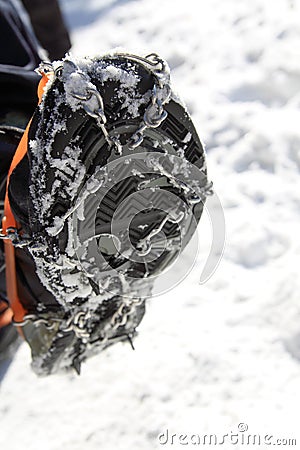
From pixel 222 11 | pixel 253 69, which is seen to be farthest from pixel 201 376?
pixel 222 11

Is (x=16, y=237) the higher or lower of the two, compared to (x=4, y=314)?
higher

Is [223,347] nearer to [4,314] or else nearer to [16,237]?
[4,314]

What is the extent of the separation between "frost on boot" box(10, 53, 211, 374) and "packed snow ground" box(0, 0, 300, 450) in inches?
11.0

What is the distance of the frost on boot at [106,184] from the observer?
82 cm

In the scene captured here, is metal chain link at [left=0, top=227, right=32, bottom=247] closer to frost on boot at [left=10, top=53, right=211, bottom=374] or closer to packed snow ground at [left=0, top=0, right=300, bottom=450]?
frost on boot at [left=10, top=53, right=211, bottom=374]

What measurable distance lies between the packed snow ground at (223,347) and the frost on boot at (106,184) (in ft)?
0.92

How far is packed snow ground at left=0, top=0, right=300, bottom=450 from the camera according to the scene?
4.02 feet

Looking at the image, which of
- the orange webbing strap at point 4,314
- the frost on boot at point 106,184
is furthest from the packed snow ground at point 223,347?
the frost on boot at point 106,184

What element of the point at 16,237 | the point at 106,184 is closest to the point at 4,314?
the point at 16,237

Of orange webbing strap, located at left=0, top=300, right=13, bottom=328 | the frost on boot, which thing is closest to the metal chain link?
the frost on boot

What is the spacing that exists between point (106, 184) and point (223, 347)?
24.2 inches

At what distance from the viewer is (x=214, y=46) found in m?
2.52

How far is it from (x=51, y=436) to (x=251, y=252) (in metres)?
0.71

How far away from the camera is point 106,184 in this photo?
0.90 metres
